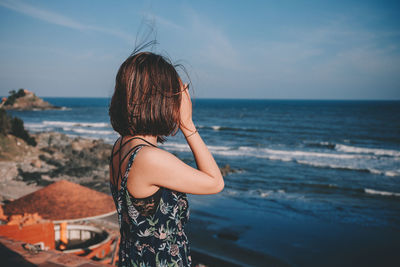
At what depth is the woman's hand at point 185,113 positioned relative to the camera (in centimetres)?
130

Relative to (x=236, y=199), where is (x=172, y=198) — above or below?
above

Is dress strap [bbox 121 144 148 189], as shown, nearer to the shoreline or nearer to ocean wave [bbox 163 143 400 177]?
the shoreline

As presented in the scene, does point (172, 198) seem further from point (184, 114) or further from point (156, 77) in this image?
point (156, 77)

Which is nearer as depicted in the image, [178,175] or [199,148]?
[178,175]

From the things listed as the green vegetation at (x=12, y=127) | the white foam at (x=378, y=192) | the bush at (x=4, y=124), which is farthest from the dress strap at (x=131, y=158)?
the green vegetation at (x=12, y=127)

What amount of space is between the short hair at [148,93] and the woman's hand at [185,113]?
2 cm

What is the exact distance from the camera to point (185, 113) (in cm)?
132

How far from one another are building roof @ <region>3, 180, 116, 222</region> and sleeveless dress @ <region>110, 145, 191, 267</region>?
297cm

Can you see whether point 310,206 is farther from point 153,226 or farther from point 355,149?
point 355,149

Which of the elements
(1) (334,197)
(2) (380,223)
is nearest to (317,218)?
(2) (380,223)

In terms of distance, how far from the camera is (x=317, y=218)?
1059 cm

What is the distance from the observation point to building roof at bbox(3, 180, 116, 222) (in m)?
4.14

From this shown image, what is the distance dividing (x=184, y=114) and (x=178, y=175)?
11.9 inches

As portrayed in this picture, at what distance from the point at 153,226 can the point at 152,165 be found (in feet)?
1.05
